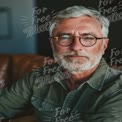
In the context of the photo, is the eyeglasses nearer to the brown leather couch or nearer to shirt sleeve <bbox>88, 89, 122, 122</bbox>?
shirt sleeve <bbox>88, 89, 122, 122</bbox>

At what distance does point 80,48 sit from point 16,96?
0.36 meters

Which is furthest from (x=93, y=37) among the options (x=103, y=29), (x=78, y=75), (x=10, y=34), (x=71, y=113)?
(x=10, y=34)

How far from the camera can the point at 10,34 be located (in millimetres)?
1701

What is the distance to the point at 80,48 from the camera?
104 cm

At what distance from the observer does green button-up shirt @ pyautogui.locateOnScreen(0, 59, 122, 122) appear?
938 millimetres

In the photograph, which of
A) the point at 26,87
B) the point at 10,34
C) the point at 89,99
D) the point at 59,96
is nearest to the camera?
the point at 89,99

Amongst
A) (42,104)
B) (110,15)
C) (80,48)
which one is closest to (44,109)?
(42,104)

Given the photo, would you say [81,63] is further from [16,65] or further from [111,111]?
[16,65]

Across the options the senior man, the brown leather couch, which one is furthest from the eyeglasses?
the brown leather couch

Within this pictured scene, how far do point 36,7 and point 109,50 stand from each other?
466 mm

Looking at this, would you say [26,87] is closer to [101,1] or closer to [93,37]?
[93,37]

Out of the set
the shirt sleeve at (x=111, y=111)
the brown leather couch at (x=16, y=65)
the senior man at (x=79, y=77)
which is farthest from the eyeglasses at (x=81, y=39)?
the brown leather couch at (x=16, y=65)

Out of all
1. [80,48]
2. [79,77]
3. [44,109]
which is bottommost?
[44,109]

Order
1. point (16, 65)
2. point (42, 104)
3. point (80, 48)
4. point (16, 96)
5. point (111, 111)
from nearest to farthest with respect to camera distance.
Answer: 1. point (111, 111)
2. point (80, 48)
3. point (42, 104)
4. point (16, 96)
5. point (16, 65)
